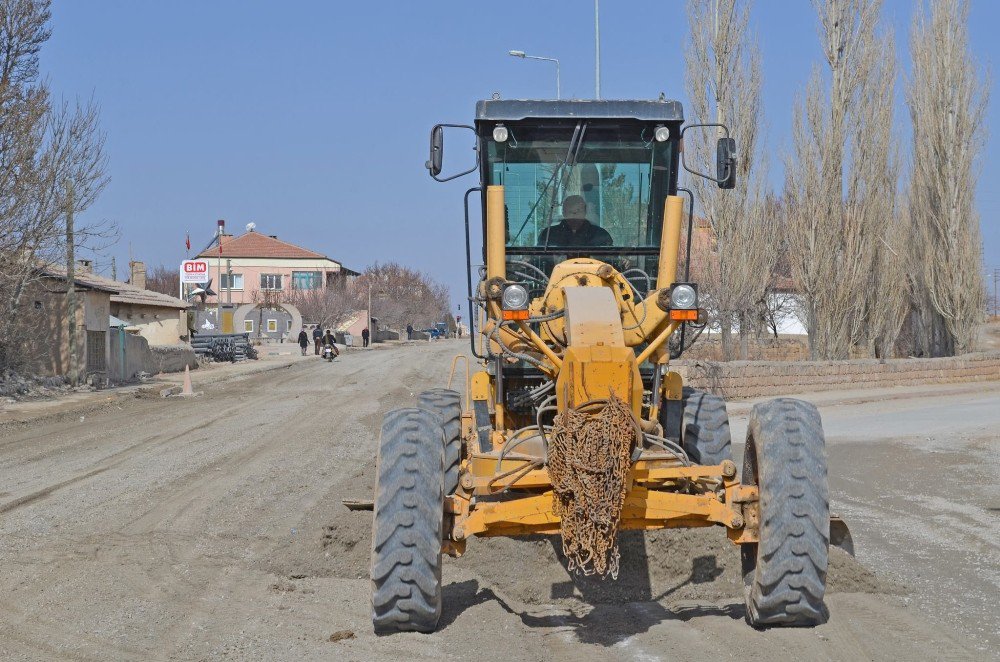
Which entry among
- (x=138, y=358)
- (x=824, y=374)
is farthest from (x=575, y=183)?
(x=138, y=358)

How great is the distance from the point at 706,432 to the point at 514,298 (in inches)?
97.5

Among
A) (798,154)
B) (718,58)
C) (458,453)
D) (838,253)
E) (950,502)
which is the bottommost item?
(950,502)

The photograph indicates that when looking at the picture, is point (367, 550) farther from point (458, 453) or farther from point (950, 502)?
point (950, 502)

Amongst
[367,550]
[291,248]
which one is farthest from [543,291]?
[291,248]

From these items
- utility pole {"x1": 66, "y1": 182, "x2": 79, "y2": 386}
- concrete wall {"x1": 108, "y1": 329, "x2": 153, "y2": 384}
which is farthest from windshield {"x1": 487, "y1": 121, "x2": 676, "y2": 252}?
concrete wall {"x1": 108, "y1": 329, "x2": 153, "y2": 384}

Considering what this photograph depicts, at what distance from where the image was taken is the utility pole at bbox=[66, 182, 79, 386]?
26984 mm

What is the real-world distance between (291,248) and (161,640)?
94.5 meters

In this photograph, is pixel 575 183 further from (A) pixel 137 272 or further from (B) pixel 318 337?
(A) pixel 137 272

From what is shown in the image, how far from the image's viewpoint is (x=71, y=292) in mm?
27953

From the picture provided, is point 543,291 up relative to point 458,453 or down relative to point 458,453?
up

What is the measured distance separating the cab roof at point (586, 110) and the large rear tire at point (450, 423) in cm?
226

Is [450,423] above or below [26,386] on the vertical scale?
above

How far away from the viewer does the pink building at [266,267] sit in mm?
96250

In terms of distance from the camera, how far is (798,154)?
103 feet
